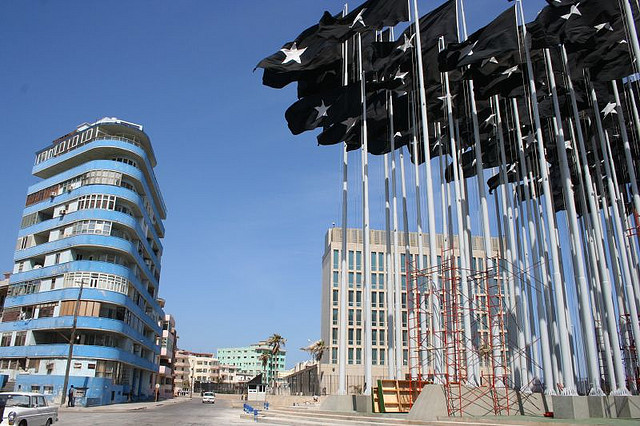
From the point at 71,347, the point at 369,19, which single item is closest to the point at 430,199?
the point at 369,19

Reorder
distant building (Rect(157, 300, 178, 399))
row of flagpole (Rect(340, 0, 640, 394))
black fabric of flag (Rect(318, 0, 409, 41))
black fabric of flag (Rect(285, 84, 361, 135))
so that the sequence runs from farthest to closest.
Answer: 1. distant building (Rect(157, 300, 178, 399))
2. black fabric of flag (Rect(285, 84, 361, 135))
3. black fabric of flag (Rect(318, 0, 409, 41))
4. row of flagpole (Rect(340, 0, 640, 394))

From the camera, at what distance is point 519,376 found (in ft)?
93.2


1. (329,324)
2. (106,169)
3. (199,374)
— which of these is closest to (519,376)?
(106,169)

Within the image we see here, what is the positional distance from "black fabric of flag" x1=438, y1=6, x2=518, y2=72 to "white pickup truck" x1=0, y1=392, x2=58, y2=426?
2308cm

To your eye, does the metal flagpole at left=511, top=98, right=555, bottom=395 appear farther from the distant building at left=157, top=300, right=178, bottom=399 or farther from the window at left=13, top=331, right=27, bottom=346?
the distant building at left=157, top=300, right=178, bottom=399

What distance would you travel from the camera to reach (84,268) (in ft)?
177

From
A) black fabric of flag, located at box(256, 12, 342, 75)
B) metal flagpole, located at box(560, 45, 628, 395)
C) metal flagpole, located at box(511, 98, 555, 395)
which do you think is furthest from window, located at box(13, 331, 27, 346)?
metal flagpole, located at box(560, 45, 628, 395)

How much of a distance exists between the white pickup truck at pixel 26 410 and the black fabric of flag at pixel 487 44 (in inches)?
909

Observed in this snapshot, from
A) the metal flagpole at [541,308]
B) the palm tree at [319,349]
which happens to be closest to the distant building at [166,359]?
the palm tree at [319,349]

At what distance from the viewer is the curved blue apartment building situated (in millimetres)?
52000

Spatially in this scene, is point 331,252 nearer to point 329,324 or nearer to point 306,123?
point 329,324

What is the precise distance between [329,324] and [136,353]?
31914 mm

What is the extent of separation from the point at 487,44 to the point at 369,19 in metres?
6.59

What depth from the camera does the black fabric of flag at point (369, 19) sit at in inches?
1063
